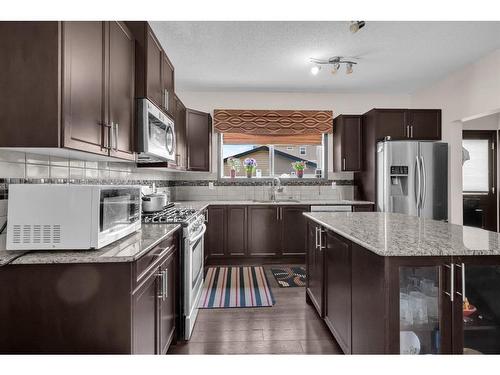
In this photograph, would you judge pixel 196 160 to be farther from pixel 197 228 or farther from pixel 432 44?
pixel 432 44

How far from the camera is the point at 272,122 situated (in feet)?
16.7

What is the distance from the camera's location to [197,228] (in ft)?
9.05

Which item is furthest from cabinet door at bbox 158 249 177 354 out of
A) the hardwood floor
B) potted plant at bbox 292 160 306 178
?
potted plant at bbox 292 160 306 178

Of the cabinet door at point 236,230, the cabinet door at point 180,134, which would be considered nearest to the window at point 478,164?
the cabinet door at point 236,230

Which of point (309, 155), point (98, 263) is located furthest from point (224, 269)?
point (98, 263)

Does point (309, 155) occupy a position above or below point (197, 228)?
above

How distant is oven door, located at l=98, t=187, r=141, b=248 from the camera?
152cm

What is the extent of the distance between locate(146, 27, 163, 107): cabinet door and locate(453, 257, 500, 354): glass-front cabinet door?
2137mm

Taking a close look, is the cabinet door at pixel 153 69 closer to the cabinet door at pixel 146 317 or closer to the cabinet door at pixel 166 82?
the cabinet door at pixel 166 82

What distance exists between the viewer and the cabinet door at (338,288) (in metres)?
1.96

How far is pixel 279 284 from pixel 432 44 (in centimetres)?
307

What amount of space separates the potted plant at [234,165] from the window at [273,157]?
16mm

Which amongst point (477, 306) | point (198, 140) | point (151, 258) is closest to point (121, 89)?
point (151, 258)

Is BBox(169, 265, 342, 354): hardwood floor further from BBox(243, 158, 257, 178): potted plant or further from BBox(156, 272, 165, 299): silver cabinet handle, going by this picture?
BBox(243, 158, 257, 178): potted plant
